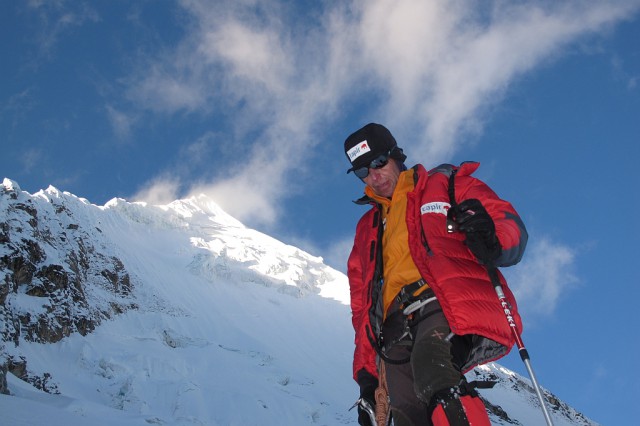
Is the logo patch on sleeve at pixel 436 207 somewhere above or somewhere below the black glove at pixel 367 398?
above

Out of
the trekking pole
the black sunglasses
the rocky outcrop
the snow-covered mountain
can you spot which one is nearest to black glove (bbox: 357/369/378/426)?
the trekking pole

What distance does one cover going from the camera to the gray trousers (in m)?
2.46

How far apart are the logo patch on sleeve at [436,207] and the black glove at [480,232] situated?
247mm

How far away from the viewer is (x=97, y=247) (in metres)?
34.8

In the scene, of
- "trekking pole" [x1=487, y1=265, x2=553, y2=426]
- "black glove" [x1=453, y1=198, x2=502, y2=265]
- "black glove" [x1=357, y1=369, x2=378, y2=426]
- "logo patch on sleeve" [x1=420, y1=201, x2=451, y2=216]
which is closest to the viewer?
"trekking pole" [x1=487, y1=265, x2=553, y2=426]

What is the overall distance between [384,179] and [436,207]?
0.75 metres

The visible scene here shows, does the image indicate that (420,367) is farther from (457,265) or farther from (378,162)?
(378,162)

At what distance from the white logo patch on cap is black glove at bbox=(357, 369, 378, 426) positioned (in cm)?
167

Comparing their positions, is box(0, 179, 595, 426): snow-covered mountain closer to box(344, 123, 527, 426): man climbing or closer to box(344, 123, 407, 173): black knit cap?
box(344, 123, 527, 426): man climbing

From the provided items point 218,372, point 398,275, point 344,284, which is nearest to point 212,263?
point 344,284

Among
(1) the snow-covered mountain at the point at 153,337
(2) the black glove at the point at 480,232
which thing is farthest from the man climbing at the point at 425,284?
(1) the snow-covered mountain at the point at 153,337

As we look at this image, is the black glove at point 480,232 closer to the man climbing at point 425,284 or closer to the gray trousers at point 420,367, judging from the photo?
the man climbing at point 425,284

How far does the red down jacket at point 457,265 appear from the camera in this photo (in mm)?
2506

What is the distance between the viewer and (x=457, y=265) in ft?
8.75
